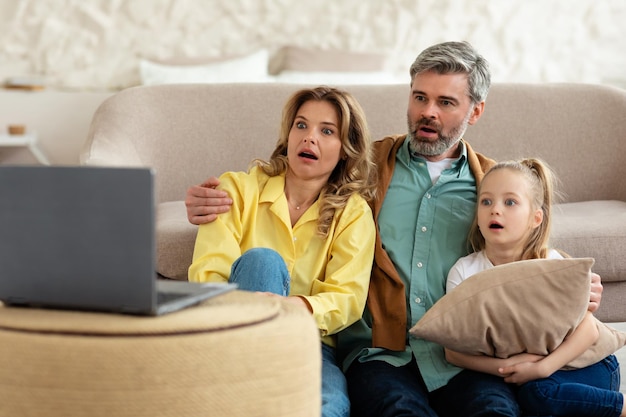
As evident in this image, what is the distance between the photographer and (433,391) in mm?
1943

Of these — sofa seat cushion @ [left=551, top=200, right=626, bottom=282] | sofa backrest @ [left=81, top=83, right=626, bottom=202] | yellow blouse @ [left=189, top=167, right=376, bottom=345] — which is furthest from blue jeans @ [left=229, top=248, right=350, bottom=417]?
sofa backrest @ [left=81, top=83, right=626, bottom=202]

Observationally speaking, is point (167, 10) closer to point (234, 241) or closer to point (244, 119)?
point (244, 119)

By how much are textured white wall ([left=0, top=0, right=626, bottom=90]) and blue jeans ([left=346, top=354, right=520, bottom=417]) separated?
10.3 feet

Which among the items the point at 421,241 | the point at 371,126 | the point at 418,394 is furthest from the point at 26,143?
the point at 418,394

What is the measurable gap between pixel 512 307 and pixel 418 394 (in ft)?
0.89

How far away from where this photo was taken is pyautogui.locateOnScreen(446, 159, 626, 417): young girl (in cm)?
183

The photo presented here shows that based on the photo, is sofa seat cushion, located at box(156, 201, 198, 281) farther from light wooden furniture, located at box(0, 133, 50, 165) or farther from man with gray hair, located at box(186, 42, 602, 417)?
light wooden furniture, located at box(0, 133, 50, 165)

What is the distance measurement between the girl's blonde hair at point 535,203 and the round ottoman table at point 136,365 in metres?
1.02

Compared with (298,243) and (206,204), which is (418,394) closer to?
(298,243)

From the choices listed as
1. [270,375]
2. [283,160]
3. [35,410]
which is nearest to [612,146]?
[283,160]

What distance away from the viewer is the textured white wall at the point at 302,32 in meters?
4.63

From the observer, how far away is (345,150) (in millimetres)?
2109

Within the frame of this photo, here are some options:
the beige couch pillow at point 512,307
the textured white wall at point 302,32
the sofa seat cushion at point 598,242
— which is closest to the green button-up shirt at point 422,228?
the beige couch pillow at point 512,307

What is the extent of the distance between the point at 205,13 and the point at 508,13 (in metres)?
1.74
